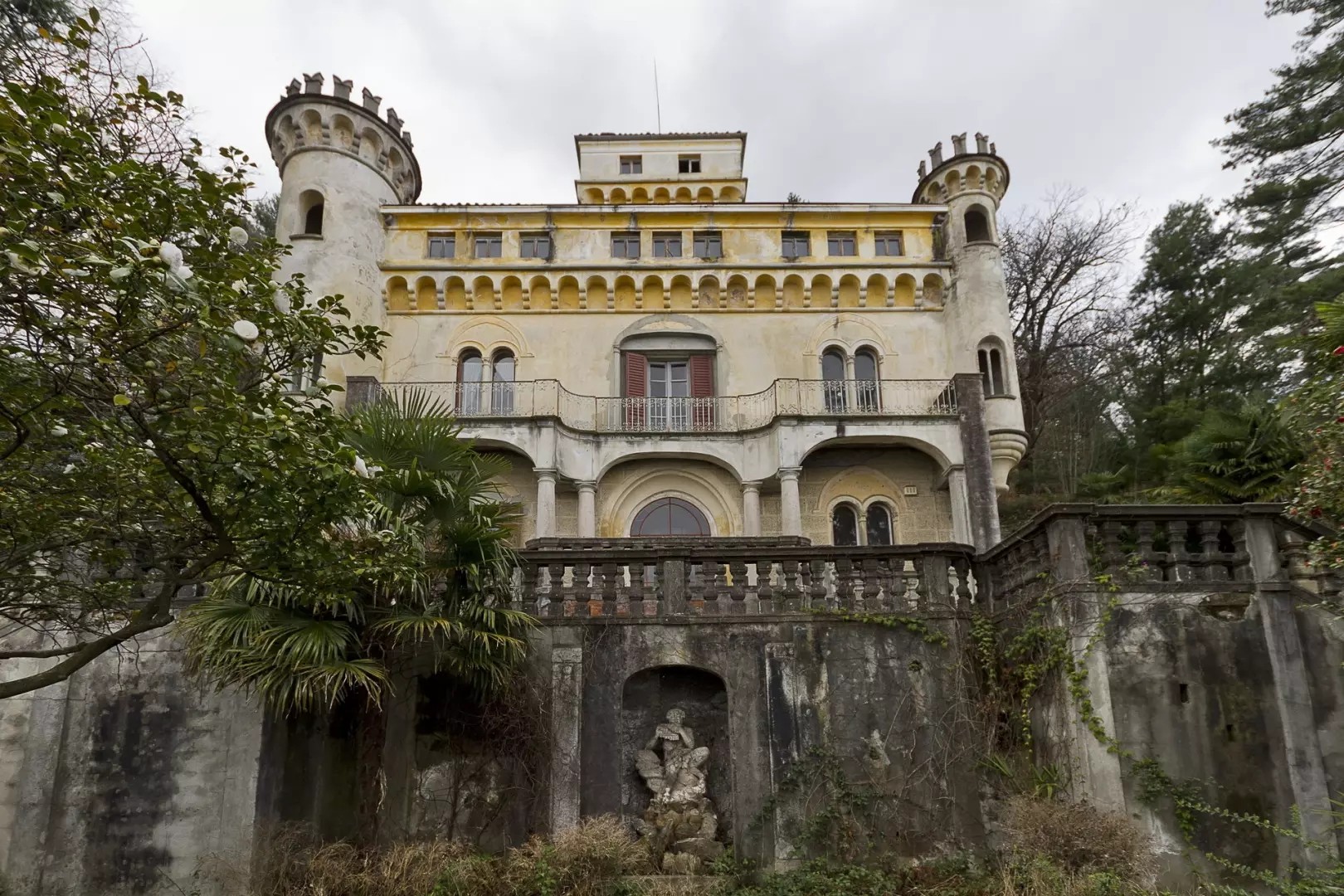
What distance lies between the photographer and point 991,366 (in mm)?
19562

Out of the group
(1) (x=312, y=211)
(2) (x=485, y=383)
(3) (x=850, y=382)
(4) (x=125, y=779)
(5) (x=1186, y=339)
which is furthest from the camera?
(5) (x=1186, y=339)

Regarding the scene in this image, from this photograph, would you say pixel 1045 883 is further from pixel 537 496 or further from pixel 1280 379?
pixel 1280 379

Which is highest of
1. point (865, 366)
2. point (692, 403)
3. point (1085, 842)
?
point (865, 366)

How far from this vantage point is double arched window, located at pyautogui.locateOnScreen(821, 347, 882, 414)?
19.3 m

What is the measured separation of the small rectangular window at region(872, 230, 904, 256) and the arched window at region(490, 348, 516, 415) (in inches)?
355

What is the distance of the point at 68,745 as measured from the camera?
9.47 m

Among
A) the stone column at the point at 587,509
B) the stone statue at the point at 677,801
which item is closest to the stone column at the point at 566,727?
the stone statue at the point at 677,801

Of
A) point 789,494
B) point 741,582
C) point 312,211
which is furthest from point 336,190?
point 741,582

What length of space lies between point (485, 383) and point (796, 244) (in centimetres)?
800

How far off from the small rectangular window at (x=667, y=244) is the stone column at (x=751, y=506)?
238 inches

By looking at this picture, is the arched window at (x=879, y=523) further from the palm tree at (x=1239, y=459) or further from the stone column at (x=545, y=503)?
the stone column at (x=545, y=503)

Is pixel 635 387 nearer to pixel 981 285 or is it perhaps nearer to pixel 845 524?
pixel 845 524

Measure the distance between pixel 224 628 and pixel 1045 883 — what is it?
7.61 metres

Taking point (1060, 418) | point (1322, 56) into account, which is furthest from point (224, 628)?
point (1060, 418)
